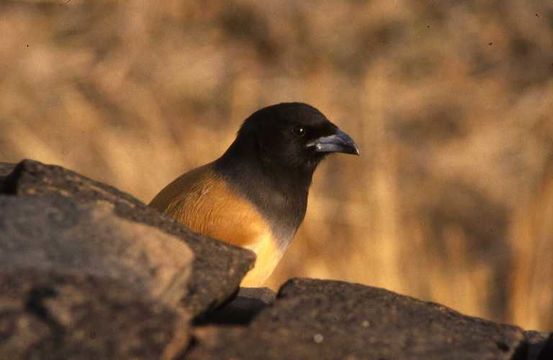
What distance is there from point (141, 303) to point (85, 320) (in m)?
0.18

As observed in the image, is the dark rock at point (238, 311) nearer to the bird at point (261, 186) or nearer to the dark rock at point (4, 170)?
the bird at point (261, 186)

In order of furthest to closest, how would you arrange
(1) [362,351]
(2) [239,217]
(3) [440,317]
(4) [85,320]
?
(2) [239,217] < (3) [440,317] < (1) [362,351] < (4) [85,320]

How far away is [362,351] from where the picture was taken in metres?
4.73

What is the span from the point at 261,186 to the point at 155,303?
275 centimetres

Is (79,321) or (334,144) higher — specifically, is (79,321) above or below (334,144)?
below

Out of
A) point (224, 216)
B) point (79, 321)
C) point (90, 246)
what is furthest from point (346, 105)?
point (79, 321)

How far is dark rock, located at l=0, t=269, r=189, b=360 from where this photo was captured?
4.21 m

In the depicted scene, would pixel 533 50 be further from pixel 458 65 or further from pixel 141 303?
pixel 141 303

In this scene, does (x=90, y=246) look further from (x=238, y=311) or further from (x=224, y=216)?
(x=224, y=216)

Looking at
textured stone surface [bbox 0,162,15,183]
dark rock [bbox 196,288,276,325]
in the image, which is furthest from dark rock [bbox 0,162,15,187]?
dark rock [bbox 196,288,276,325]

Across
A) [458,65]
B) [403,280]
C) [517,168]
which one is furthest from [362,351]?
[458,65]

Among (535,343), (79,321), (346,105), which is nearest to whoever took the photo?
(79,321)

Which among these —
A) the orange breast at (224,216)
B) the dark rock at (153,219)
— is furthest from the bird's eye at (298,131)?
the dark rock at (153,219)

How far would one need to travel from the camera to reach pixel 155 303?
444 centimetres
